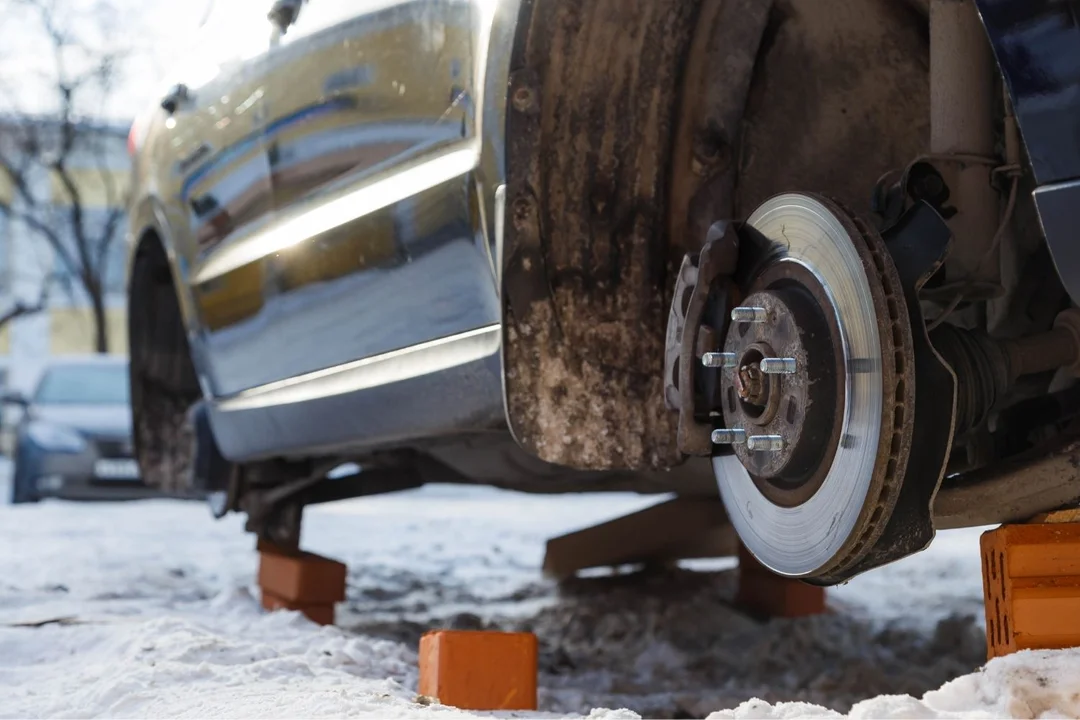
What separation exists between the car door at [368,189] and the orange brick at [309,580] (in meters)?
0.53

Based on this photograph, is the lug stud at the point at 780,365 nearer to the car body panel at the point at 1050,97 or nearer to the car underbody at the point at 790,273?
the car underbody at the point at 790,273

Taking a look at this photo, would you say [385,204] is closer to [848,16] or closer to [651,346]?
[651,346]

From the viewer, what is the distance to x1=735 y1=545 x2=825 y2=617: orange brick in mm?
3068

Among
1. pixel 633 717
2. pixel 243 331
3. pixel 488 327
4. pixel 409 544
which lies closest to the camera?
pixel 633 717

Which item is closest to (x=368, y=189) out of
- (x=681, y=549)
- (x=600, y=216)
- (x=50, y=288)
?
(x=600, y=216)

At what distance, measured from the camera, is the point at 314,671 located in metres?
1.94

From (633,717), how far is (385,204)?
35.9 inches

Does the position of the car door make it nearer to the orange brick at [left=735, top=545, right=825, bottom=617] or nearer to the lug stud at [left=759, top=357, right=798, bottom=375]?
the lug stud at [left=759, top=357, right=798, bottom=375]

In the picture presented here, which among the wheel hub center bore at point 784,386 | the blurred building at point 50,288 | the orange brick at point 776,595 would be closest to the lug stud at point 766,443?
the wheel hub center bore at point 784,386

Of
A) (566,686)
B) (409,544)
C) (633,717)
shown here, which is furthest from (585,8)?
(409,544)

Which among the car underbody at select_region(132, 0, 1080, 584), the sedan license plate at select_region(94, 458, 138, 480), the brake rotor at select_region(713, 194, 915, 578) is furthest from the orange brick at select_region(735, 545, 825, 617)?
the sedan license plate at select_region(94, 458, 138, 480)

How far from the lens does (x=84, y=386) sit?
8.16 meters

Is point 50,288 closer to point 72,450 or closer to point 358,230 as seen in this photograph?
point 72,450

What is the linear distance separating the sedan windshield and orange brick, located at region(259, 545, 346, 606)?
17.8ft
